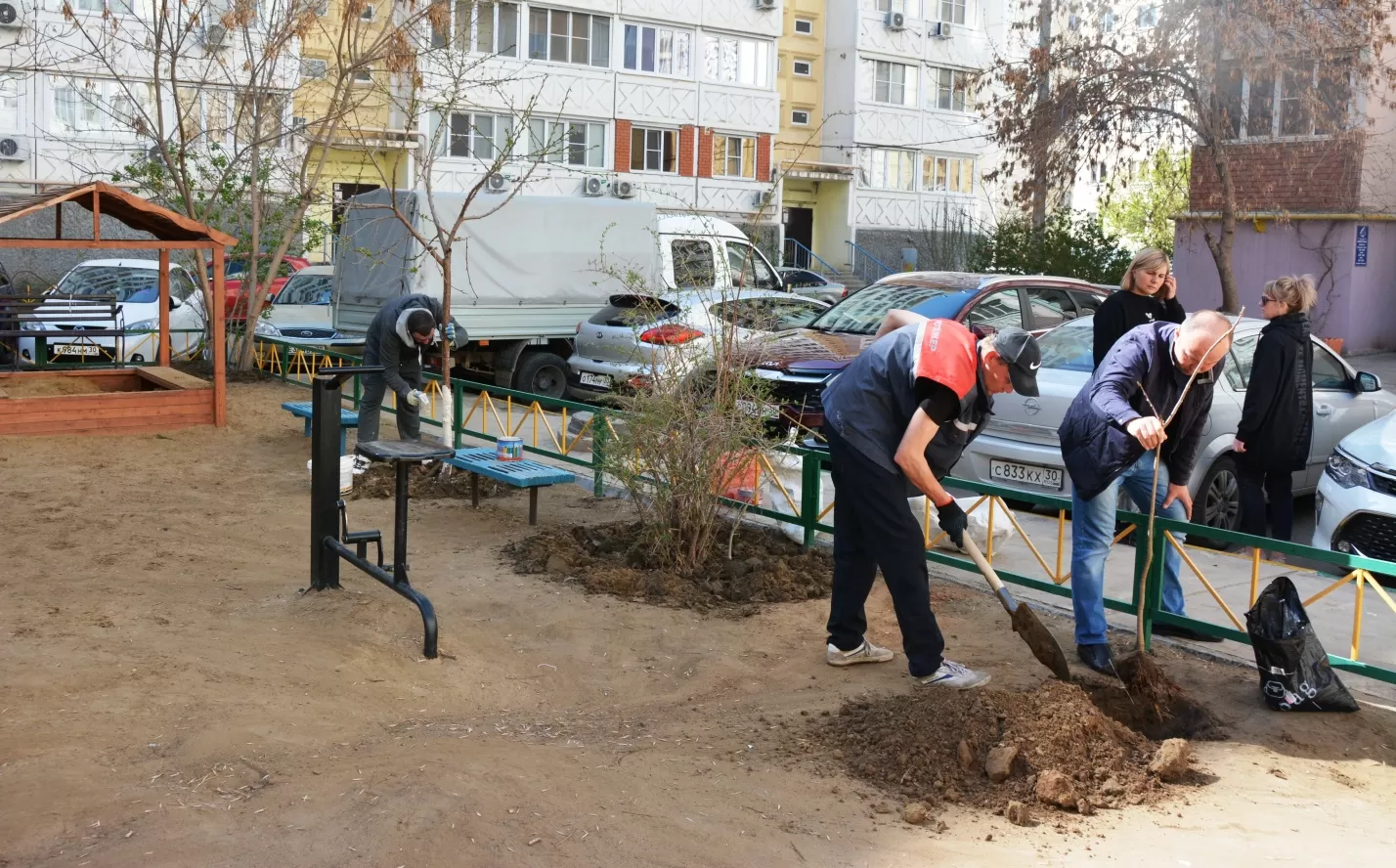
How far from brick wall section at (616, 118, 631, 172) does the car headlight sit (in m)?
30.3

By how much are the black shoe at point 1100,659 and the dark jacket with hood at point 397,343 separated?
5.52 metres

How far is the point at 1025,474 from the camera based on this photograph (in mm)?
A: 8875

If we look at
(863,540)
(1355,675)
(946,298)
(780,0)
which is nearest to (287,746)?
(863,540)

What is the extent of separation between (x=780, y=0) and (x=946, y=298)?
101ft

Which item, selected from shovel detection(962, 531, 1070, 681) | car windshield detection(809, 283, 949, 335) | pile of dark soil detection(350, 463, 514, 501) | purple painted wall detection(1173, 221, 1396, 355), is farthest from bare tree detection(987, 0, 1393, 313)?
shovel detection(962, 531, 1070, 681)

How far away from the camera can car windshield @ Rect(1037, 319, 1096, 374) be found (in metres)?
9.23

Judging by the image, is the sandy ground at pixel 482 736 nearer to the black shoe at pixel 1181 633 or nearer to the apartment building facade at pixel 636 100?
the black shoe at pixel 1181 633

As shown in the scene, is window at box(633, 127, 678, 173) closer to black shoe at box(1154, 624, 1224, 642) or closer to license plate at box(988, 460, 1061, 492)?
license plate at box(988, 460, 1061, 492)

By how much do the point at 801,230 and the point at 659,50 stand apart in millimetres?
9097

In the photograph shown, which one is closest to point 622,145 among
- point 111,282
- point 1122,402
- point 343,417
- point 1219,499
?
point 111,282

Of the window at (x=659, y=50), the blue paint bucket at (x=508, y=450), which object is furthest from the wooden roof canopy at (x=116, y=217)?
the window at (x=659, y=50)

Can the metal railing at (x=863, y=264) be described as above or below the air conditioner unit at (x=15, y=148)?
below

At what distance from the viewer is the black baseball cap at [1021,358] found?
5234 millimetres

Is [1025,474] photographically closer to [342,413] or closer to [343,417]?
[343,417]
